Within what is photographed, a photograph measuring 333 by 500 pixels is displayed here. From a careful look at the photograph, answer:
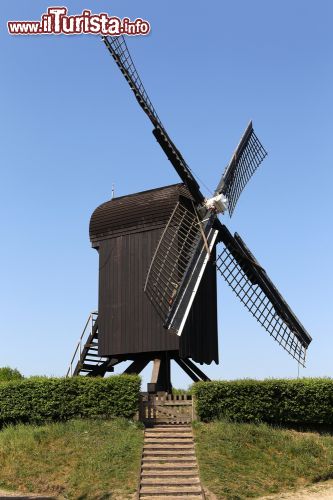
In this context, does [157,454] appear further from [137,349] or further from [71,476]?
[137,349]

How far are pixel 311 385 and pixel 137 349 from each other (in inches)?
258

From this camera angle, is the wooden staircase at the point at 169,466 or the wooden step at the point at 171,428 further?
the wooden step at the point at 171,428

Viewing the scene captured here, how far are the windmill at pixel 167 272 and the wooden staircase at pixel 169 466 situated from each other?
323cm

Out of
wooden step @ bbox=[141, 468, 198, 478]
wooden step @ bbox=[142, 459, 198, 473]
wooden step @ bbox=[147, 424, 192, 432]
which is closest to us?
wooden step @ bbox=[141, 468, 198, 478]

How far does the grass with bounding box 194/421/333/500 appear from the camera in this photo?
18.2 meters

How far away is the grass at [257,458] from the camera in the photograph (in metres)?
18.2

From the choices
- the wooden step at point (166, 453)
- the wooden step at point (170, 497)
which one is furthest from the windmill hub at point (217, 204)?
the wooden step at point (170, 497)

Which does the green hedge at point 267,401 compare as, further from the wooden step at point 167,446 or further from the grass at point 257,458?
the wooden step at point 167,446

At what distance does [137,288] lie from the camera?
25297 millimetres

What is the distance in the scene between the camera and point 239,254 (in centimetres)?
2638

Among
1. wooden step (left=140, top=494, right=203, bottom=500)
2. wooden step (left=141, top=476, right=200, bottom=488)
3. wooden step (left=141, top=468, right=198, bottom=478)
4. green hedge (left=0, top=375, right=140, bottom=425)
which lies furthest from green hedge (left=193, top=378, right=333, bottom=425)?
wooden step (left=140, top=494, right=203, bottom=500)

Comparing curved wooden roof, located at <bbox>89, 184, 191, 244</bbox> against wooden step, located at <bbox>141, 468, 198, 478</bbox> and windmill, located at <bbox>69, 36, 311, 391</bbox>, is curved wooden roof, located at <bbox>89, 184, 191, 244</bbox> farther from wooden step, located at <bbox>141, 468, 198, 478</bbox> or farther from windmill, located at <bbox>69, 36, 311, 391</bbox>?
wooden step, located at <bbox>141, 468, 198, 478</bbox>

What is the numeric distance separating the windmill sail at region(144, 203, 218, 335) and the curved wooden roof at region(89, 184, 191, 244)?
0.79 m

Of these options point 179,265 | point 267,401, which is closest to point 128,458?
point 267,401
